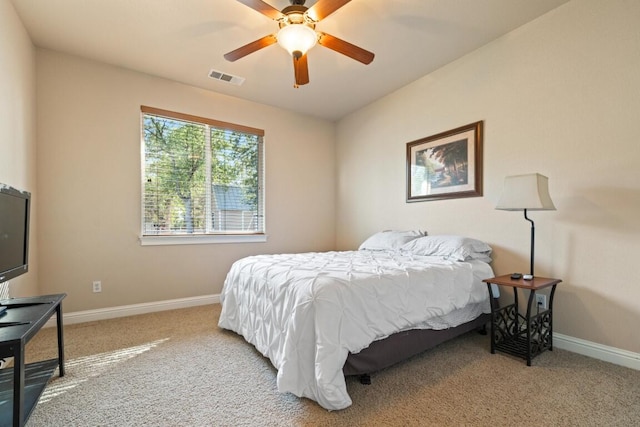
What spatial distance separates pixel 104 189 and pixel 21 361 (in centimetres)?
240

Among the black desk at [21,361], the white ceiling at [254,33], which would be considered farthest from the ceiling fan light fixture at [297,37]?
the black desk at [21,361]

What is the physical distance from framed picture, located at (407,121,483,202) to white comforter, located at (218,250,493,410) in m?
0.87

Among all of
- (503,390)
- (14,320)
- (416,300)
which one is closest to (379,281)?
(416,300)

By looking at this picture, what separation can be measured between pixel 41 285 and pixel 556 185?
15.4 feet

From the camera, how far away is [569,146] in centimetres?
234

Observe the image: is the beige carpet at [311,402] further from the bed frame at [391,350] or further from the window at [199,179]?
the window at [199,179]

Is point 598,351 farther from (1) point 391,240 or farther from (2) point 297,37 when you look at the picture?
(2) point 297,37

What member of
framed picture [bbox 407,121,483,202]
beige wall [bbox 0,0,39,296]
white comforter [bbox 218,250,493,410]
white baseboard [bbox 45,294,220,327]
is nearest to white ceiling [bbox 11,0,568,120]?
beige wall [bbox 0,0,39,296]

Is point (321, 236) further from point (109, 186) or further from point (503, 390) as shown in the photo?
point (503, 390)

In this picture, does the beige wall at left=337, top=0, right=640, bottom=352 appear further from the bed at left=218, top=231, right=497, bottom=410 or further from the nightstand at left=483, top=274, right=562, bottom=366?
the bed at left=218, top=231, right=497, bottom=410

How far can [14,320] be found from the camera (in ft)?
4.72

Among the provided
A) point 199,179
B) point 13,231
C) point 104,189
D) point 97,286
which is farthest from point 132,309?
point 13,231

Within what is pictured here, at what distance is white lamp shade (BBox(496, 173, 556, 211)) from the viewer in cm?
218

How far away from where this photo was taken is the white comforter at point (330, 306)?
1.62m
